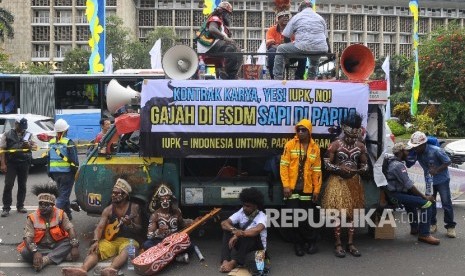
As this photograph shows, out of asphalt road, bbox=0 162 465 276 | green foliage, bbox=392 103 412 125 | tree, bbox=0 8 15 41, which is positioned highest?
tree, bbox=0 8 15 41

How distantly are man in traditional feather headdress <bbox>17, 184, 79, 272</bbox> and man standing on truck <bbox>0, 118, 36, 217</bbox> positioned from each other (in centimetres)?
289

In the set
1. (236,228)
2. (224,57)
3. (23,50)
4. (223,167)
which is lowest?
(236,228)

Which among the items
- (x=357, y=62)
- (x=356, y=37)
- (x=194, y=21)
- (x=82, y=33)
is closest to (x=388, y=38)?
(x=356, y=37)

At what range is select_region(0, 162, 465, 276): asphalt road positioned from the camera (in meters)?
5.94

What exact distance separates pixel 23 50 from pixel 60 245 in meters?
74.1

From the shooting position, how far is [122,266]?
5949 mm

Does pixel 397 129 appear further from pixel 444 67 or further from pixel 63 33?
pixel 63 33

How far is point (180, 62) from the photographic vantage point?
7020 mm

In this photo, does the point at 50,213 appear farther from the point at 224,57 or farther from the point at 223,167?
the point at 224,57

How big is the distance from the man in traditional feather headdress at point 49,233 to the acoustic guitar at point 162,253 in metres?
0.99

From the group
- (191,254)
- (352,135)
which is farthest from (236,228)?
(352,135)

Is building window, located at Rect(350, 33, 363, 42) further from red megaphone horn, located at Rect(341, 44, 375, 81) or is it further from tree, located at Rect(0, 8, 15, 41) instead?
red megaphone horn, located at Rect(341, 44, 375, 81)

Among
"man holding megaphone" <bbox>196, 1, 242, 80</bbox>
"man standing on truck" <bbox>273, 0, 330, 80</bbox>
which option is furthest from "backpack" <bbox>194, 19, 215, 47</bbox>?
"man standing on truck" <bbox>273, 0, 330, 80</bbox>

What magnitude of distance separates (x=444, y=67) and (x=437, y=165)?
16.0 m
